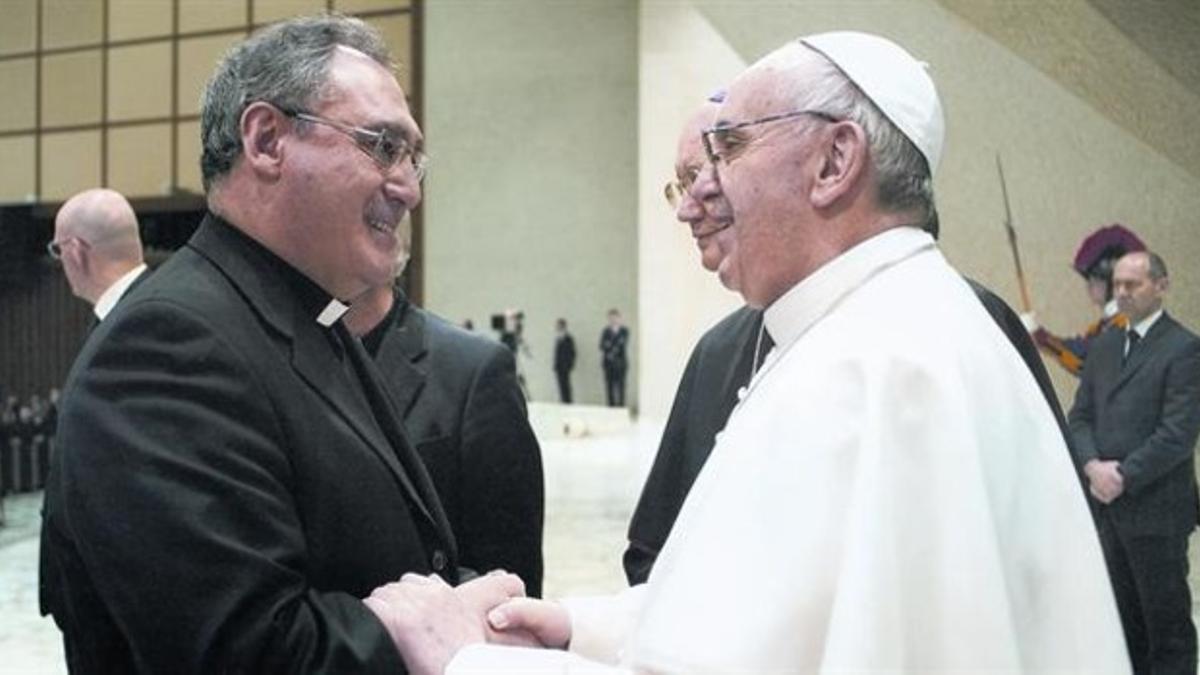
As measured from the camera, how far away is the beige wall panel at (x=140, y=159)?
47.6 ft

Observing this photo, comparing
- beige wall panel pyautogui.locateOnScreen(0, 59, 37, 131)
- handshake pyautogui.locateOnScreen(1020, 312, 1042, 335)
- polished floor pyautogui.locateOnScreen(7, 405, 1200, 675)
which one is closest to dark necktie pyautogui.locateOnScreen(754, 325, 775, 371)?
polished floor pyautogui.locateOnScreen(7, 405, 1200, 675)

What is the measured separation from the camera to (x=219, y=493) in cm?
153

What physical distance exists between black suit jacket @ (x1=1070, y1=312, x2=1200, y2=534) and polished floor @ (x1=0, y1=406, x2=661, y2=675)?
10.3ft

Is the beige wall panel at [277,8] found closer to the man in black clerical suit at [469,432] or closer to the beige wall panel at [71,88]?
the beige wall panel at [71,88]

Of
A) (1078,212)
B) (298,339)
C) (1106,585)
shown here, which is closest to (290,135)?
(298,339)

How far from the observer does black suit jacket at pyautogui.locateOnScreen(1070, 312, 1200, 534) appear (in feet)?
15.8

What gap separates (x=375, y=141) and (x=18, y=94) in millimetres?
14719

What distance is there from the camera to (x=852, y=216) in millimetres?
1763

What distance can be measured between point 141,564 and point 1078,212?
6.55 m

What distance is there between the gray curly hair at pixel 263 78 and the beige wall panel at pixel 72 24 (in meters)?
14.1

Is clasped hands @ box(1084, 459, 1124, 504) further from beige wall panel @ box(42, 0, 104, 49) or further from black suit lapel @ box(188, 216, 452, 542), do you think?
beige wall panel @ box(42, 0, 104, 49)

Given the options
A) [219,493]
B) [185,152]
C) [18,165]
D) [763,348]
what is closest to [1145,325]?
[763,348]

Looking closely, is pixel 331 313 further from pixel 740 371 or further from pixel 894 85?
→ pixel 740 371

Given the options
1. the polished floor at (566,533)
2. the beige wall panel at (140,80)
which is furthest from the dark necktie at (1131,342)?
the beige wall panel at (140,80)
